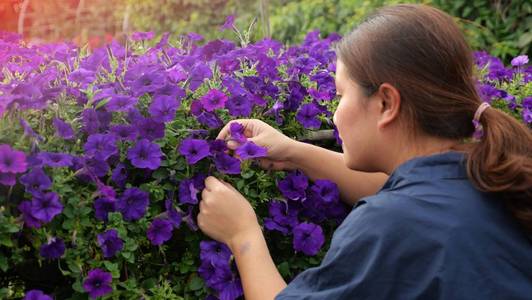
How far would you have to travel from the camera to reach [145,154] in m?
1.72

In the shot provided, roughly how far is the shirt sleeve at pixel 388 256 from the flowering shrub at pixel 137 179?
1.07 ft

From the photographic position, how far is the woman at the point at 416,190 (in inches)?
59.2

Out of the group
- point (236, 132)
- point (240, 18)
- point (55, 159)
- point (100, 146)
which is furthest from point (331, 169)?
point (240, 18)

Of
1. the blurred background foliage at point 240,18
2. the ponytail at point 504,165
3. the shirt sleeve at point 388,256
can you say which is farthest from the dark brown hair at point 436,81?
the blurred background foliage at point 240,18

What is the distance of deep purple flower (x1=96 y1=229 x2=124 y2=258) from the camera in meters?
1.61

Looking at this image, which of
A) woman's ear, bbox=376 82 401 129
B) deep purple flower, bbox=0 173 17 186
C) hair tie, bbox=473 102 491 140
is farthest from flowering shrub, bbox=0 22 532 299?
hair tie, bbox=473 102 491 140

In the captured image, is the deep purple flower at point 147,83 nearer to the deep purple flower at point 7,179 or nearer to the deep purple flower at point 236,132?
the deep purple flower at point 236,132

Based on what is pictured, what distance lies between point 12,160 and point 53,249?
0.20 metres

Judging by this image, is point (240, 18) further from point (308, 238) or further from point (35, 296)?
point (35, 296)

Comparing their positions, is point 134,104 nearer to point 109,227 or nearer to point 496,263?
point 109,227

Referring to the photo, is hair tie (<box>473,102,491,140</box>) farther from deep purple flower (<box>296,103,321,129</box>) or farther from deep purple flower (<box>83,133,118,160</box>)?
deep purple flower (<box>83,133,118,160</box>)

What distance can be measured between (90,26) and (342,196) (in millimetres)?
6434

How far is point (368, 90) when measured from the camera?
1697 mm

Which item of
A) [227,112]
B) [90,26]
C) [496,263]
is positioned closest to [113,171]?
[227,112]
